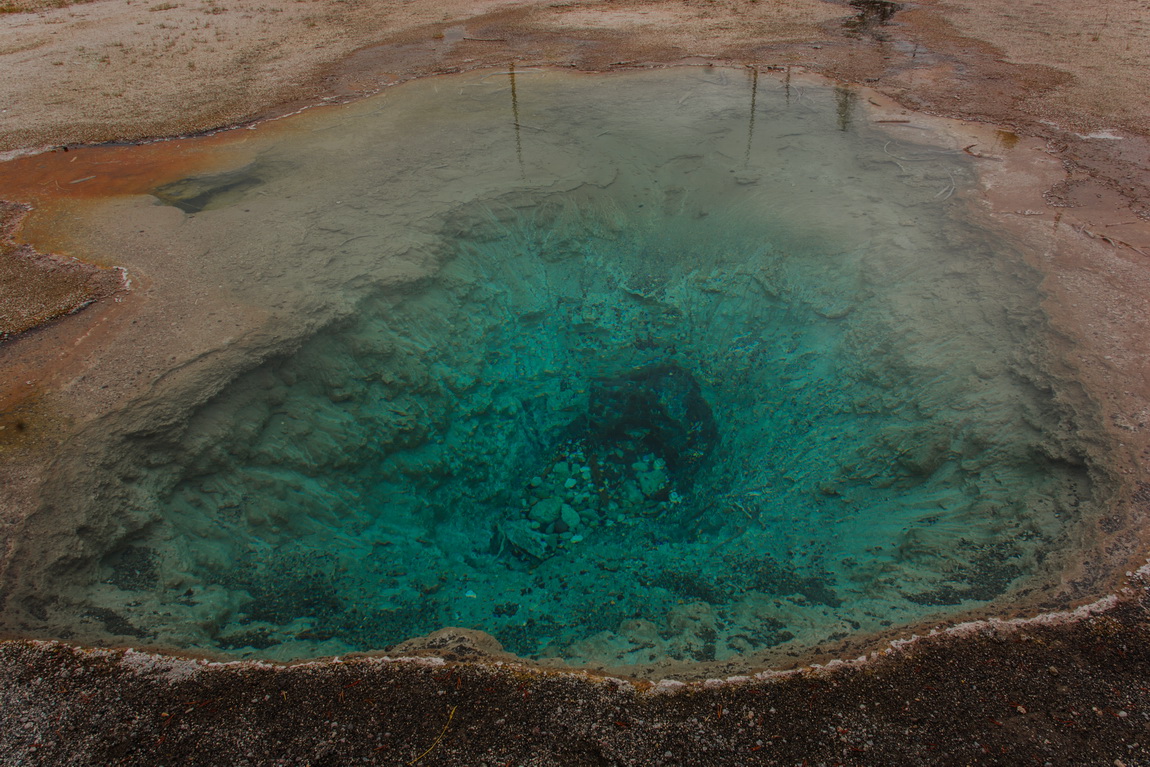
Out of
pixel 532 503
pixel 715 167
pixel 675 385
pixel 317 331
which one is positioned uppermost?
pixel 715 167

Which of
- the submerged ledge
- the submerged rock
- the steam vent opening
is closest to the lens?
the submerged ledge

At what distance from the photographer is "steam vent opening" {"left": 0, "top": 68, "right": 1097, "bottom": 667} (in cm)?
295

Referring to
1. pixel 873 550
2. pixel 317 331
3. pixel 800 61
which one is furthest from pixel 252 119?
pixel 873 550

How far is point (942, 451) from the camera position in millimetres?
3547

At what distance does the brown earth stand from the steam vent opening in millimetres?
284

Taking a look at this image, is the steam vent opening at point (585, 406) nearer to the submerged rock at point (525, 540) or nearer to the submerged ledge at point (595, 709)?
the submerged rock at point (525, 540)

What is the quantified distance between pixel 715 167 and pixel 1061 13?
7.45 meters

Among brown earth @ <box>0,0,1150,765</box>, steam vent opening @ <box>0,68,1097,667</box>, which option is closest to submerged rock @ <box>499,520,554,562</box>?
steam vent opening @ <box>0,68,1097,667</box>

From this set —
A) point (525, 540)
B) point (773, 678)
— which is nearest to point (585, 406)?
point (525, 540)

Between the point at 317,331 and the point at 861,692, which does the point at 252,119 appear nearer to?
the point at 317,331

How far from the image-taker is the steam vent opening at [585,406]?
295cm

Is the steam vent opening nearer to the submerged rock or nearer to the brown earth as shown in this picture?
the submerged rock

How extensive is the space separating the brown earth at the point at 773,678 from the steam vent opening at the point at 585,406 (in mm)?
284

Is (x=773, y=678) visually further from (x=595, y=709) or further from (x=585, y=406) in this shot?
(x=585, y=406)
